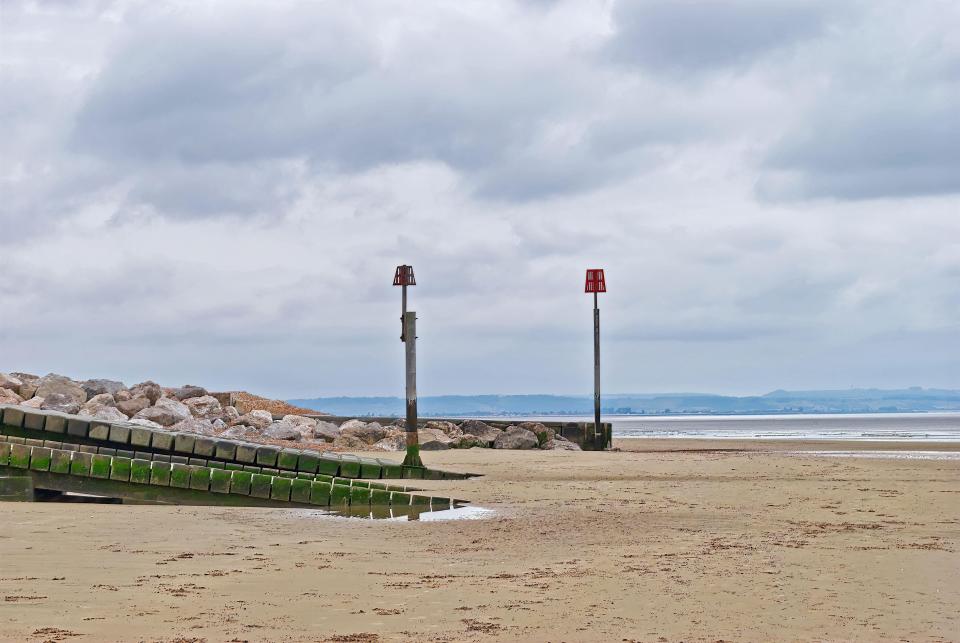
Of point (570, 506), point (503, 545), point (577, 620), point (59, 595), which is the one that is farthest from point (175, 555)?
point (570, 506)

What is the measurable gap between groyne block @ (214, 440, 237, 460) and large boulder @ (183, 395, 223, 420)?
1382 cm

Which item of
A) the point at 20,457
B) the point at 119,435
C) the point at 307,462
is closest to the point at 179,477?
the point at 20,457

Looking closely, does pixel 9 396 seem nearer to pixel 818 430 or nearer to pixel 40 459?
pixel 40 459

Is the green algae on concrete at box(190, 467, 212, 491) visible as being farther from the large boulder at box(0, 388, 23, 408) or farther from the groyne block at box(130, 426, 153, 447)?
the large boulder at box(0, 388, 23, 408)

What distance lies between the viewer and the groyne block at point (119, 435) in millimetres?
15156

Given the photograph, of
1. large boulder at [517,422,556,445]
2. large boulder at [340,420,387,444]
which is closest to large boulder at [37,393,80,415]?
large boulder at [340,420,387,444]

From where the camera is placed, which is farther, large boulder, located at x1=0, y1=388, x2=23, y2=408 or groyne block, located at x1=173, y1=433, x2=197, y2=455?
large boulder, located at x1=0, y1=388, x2=23, y2=408

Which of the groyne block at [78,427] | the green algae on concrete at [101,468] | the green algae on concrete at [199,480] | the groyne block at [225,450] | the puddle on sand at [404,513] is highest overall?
the groyne block at [78,427]

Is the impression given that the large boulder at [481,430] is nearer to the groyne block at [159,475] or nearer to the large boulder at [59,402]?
the large boulder at [59,402]

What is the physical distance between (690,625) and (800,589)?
136 centimetres

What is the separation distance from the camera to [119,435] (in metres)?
15.2

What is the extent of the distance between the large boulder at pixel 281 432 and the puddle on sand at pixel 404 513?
14570mm

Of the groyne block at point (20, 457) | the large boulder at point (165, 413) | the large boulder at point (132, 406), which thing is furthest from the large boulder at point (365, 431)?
the groyne block at point (20, 457)

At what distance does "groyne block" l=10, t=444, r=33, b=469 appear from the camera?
42.4 feet
